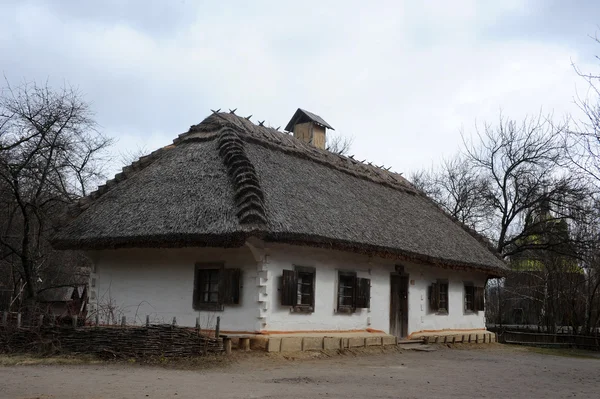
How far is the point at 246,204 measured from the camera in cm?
1349

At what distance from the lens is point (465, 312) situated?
72.7 ft

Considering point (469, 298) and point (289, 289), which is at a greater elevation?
point (469, 298)

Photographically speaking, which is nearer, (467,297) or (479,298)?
(467,297)

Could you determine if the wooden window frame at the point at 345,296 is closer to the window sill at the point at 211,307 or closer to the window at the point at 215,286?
the window at the point at 215,286

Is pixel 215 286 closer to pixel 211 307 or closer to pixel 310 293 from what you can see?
pixel 211 307

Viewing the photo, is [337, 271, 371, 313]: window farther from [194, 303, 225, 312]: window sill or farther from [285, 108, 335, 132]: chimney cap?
[285, 108, 335, 132]: chimney cap

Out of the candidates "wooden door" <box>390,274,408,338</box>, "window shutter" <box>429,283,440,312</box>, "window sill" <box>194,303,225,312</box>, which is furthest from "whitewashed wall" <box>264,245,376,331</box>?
"window shutter" <box>429,283,440,312</box>

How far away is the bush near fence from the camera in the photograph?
473 inches

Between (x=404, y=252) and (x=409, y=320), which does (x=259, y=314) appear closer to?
(x=404, y=252)

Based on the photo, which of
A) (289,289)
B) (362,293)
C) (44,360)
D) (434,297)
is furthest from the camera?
(434,297)

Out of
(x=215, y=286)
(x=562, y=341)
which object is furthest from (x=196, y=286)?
(x=562, y=341)

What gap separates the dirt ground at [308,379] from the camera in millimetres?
8750

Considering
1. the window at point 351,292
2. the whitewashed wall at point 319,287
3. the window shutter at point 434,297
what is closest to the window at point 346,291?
the window at point 351,292

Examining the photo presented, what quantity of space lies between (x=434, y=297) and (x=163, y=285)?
30.4 ft
